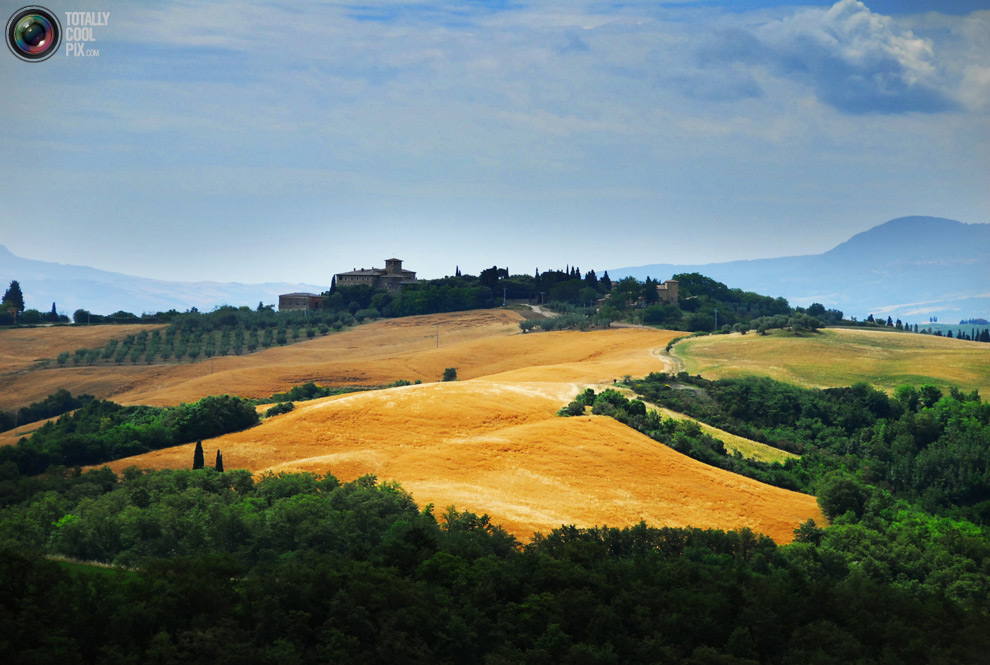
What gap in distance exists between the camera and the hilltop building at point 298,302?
515 feet

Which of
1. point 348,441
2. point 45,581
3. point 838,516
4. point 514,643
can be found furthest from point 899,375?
point 45,581

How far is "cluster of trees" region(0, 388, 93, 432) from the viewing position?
80438 mm

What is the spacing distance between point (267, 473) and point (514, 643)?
73.9 feet

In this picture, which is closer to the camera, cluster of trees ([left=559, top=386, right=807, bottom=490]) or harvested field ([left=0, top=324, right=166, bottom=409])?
cluster of trees ([left=559, top=386, right=807, bottom=490])

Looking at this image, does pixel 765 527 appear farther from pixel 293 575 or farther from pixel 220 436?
pixel 220 436

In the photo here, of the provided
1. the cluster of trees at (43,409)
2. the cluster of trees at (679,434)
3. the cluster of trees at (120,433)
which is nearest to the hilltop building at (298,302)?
the cluster of trees at (43,409)

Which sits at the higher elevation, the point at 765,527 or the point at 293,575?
the point at 293,575

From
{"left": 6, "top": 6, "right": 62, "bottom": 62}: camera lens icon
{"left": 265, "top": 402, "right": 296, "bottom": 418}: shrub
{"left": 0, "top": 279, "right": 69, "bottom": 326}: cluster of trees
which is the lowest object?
{"left": 265, "top": 402, "right": 296, "bottom": 418}: shrub

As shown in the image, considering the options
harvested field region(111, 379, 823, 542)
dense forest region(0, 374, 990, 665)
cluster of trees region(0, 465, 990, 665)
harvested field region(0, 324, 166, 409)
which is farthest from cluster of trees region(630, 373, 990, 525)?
harvested field region(0, 324, 166, 409)

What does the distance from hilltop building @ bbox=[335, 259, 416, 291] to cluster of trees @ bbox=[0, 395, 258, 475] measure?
94014mm

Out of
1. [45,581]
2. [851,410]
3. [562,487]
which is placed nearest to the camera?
[45,581]

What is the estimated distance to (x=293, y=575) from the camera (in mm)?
26562

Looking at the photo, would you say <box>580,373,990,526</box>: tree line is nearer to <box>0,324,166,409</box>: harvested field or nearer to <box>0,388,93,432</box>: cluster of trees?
<box>0,388,93,432</box>: cluster of trees

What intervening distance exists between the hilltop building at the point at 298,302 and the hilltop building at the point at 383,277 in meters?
5.08
